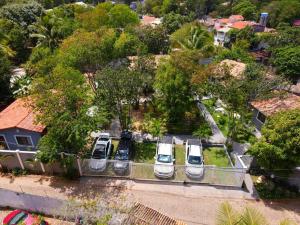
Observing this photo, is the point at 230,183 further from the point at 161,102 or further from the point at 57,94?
the point at 57,94

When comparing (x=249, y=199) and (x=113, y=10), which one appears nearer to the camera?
(x=249, y=199)

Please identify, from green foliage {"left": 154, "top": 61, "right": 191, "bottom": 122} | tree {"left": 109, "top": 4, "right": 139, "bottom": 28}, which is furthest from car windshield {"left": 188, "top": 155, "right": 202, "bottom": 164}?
tree {"left": 109, "top": 4, "right": 139, "bottom": 28}

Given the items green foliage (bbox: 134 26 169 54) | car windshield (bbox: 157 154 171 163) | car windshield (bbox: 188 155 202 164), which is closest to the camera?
car windshield (bbox: 188 155 202 164)

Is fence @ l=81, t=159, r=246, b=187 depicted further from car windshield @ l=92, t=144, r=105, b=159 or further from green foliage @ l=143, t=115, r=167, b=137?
green foliage @ l=143, t=115, r=167, b=137

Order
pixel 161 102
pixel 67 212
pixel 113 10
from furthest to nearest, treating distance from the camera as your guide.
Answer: pixel 113 10, pixel 161 102, pixel 67 212

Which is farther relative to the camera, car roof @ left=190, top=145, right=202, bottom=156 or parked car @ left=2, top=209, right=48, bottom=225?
car roof @ left=190, top=145, right=202, bottom=156

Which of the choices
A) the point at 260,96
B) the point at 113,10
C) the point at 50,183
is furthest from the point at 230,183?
the point at 113,10
